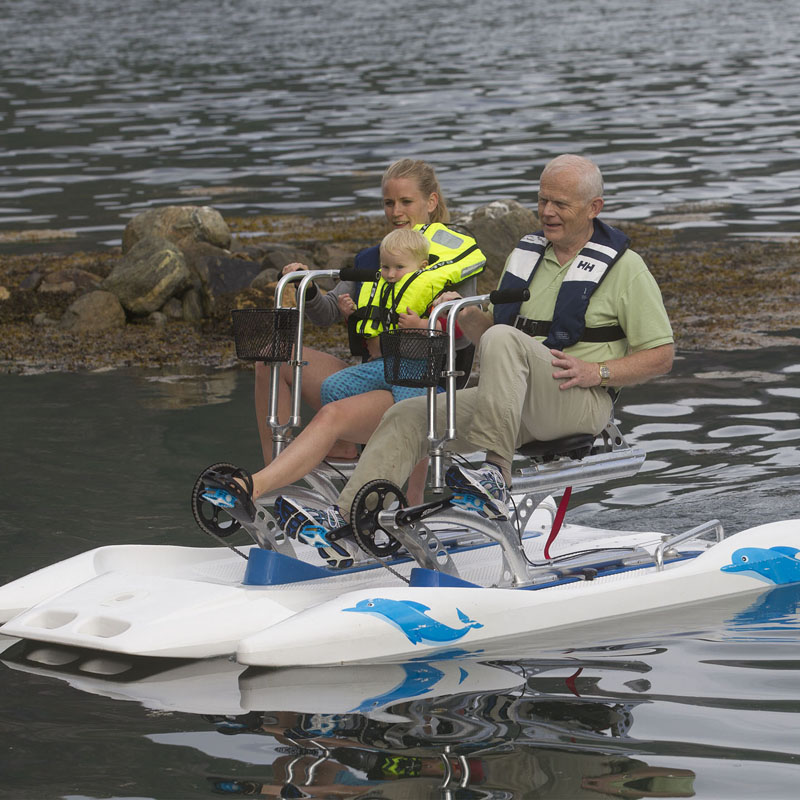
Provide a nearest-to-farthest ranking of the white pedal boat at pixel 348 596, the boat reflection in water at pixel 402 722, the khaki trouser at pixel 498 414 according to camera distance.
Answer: the boat reflection in water at pixel 402 722 → the white pedal boat at pixel 348 596 → the khaki trouser at pixel 498 414

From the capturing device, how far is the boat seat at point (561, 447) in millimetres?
6277

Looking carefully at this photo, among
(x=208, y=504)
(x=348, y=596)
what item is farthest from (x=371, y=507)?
(x=208, y=504)

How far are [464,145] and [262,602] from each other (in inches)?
685

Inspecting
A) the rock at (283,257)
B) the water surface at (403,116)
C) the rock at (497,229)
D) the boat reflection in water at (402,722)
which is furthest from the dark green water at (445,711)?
the water surface at (403,116)

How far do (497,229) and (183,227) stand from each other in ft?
10.7

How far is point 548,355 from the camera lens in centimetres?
611

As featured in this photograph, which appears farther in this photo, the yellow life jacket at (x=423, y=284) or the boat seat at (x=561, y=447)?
the yellow life jacket at (x=423, y=284)

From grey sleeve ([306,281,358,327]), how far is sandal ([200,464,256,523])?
1094 mm

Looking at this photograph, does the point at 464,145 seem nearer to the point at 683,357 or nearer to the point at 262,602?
the point at 683,357

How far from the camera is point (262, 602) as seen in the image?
6008mm

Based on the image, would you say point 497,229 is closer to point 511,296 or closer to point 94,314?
point 94,314

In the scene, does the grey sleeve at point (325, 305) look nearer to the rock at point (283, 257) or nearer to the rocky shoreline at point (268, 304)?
the rocky shoreline at point (268, 304)

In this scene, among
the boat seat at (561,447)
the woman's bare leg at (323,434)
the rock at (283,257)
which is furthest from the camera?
the rock at (283,257)

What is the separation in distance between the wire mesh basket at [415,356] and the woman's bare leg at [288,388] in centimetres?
92
